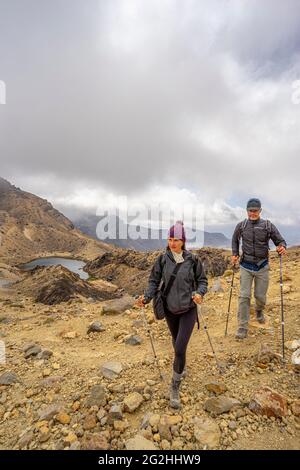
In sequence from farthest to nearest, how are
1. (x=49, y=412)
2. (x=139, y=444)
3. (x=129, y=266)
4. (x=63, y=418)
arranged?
(x=129, y=266) → (x=49, y=412) → (x=63, y=418) → (x=139, y=444)

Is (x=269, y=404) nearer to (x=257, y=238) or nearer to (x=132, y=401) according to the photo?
(x=132, y=401)

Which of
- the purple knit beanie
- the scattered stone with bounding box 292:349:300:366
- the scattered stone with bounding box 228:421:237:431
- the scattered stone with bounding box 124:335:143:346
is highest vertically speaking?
the purple knit beanie

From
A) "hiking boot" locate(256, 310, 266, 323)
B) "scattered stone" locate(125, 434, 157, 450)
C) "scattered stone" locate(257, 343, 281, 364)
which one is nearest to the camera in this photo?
"scattered stone" locate(125, 434, 157, 450)

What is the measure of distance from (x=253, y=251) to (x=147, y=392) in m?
4.03

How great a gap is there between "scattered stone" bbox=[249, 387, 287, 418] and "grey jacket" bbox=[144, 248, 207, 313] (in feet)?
5.91

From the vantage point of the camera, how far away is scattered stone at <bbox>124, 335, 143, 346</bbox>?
797cm

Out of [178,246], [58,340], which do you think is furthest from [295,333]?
[58,340]

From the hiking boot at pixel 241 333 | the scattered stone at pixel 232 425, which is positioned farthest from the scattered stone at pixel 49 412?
the hiking boot at pixel 241 333

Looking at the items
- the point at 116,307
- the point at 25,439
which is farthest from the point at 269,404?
the point at 116,307

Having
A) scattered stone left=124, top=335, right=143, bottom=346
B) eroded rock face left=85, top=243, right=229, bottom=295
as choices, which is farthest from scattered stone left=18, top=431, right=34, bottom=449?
eroded rock face left=85, top=243, right=229, bottom=295

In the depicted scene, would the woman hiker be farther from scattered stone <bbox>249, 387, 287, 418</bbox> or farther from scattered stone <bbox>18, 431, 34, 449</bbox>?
scattered stone <bbox>18, 431, 34, 449</bbox>

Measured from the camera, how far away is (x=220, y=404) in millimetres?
4617

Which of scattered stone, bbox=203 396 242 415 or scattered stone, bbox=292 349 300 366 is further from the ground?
scattered stone, bbox=292 349 300 366
